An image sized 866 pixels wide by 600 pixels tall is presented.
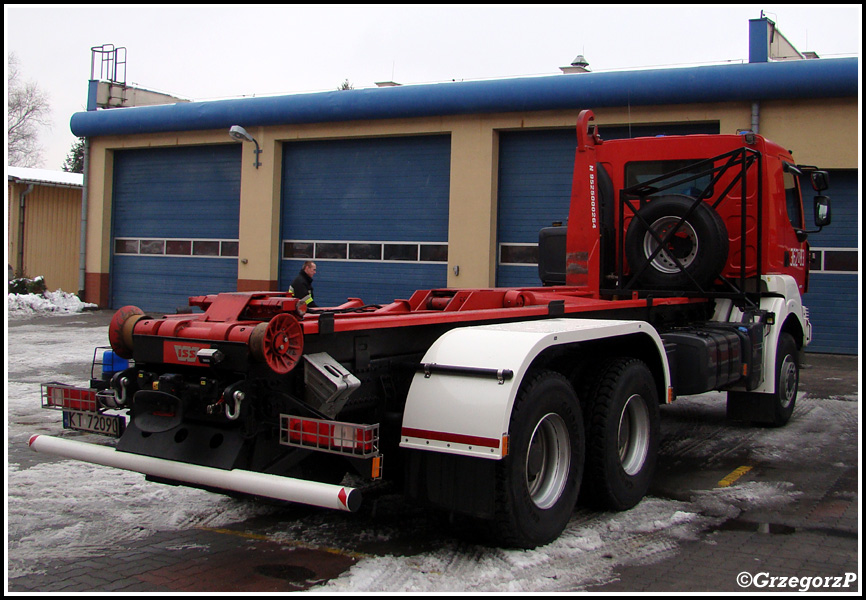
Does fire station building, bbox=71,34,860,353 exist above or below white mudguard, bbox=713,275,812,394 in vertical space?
above

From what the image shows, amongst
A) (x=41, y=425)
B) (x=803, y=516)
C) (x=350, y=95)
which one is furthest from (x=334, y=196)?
(x=803, y=516)

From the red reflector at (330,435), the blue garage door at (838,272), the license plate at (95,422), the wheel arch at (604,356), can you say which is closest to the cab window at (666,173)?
the wheel arch at (604,356)

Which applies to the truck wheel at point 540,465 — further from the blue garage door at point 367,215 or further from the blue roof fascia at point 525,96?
the blue garage door at point 367,215

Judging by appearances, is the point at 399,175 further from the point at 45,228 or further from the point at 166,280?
the point at 45,228

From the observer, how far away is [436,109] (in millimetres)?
18938

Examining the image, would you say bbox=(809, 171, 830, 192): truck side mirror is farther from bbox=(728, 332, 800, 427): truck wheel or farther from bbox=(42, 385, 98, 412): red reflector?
bbox=(42, 385, 98, 412): red reflector

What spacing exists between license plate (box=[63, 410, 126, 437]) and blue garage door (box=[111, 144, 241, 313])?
57.1 feet

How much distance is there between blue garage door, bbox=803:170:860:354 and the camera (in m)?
15.8

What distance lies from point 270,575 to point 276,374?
107cm

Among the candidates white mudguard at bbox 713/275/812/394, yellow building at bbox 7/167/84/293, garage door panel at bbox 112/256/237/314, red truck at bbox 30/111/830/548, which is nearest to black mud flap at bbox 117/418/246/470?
red truck at bbox 30/111/830/548

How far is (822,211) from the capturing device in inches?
346

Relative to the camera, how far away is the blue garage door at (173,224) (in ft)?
73.8

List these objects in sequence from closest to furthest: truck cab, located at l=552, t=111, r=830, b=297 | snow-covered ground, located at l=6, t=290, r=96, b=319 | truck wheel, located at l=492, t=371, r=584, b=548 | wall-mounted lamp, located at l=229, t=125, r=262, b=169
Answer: truck wheel, located at l=492, t=371, r=584, b=548 → truck cab, located at l=552, t=111, r=830, b=297 → wall-mounted lamp, located at l=229, t=125, r=262, b=169 → snow-covered ground, located at l=6, t=290, r=96, b=319

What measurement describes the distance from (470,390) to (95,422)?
2.25 metres
